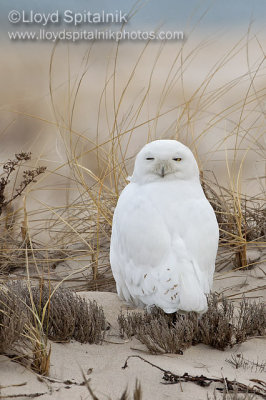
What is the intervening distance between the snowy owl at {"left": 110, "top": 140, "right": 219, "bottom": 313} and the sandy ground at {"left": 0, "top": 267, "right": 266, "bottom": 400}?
30 cm

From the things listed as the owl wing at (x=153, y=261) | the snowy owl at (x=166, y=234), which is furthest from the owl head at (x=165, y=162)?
the owl wing at (x=153, y=261)

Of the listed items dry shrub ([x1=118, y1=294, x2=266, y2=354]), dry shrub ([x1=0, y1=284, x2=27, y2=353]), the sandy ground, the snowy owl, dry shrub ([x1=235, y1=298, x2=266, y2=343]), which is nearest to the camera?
the sandy ground

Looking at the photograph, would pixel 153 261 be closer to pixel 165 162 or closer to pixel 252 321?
pixel 165 162

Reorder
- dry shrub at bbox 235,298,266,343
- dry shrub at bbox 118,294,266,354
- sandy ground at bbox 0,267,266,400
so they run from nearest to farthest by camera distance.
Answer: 1. sandy ground at bbox 0,267,266,400
2. dry shrub at bbox 118,294,266,354
3. dry shrub at bbox 235,298,266,343

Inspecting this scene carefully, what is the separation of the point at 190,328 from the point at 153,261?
0.46 metres

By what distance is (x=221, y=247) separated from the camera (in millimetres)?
5719

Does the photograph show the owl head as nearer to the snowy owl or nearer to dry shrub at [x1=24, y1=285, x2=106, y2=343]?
the snowy owl

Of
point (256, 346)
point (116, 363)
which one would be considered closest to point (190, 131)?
point (256, 346)

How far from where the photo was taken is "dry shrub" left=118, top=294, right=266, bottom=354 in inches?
142

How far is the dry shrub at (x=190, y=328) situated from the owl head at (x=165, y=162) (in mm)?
820

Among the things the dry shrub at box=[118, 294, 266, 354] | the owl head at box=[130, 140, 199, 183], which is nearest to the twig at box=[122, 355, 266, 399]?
the dry shrub at box=[118, 294, 266, 354]

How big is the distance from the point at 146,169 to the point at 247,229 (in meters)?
2.03

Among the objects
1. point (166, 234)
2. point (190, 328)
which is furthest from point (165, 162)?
point (190, 328)

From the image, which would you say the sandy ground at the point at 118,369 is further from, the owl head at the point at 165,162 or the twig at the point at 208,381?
the owl head at the point at 165,162
